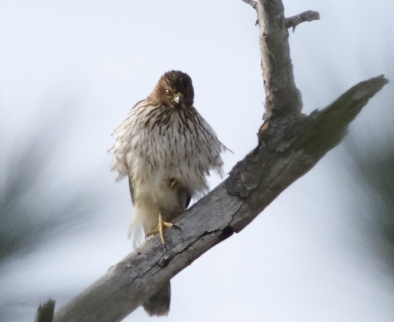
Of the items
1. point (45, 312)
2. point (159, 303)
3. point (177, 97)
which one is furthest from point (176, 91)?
point (45, 312)

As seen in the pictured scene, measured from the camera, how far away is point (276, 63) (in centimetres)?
332

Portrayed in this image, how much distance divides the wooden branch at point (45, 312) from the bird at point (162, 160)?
3.29 m

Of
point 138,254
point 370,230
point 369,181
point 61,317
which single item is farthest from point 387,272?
point 138,254

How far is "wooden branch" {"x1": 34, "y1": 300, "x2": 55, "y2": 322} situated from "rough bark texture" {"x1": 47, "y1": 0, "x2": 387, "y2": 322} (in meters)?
1.29

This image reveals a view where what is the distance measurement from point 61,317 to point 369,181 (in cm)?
101

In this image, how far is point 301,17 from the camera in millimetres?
3020

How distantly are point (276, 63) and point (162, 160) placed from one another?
1.76 m

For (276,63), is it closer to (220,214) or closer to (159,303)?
(220,214)

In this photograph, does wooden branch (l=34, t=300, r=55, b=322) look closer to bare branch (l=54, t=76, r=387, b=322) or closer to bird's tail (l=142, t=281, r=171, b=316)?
bare branch (l=54, t=76, r=387, b=322)

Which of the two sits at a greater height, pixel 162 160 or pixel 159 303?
pixel 162 160

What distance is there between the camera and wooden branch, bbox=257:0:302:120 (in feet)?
10.6

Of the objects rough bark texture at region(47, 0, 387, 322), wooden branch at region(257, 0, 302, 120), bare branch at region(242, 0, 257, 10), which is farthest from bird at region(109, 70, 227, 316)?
bare branch at region(242, 0, 257, 10)

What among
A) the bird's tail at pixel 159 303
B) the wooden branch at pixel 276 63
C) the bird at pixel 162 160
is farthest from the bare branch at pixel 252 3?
the bird's tail at pixel 159 303

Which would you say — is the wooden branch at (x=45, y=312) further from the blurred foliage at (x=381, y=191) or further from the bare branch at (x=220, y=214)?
the bare branch at (x=220, y=214)
